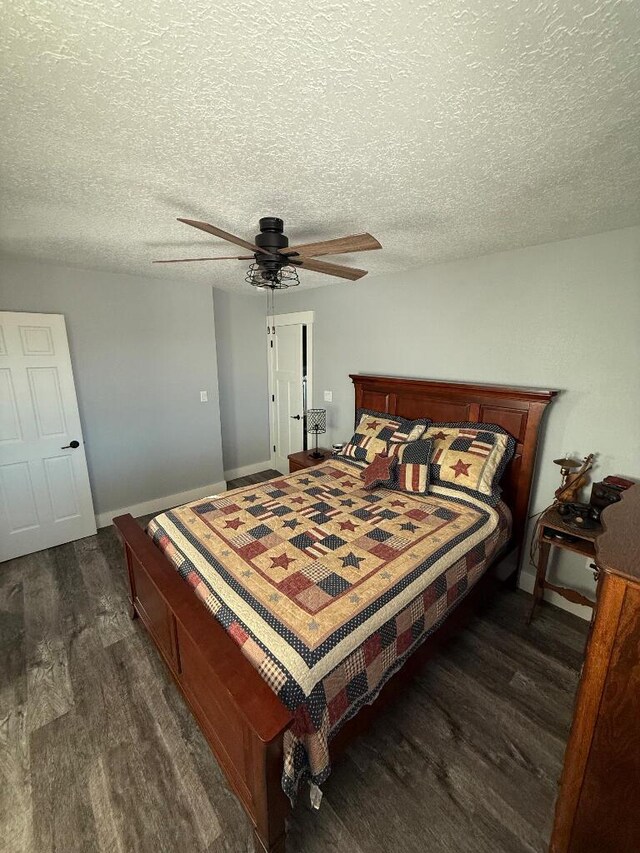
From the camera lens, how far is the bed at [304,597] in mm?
1173

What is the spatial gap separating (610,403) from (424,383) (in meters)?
1.20

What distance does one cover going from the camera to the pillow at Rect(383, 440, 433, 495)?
2.45m

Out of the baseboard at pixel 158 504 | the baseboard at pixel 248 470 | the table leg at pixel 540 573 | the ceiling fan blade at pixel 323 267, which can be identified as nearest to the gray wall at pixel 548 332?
the table leg at pixel 540 573

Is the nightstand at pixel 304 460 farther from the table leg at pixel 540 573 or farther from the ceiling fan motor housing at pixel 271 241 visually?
the ceiling fan motor housing at pixel 271 241

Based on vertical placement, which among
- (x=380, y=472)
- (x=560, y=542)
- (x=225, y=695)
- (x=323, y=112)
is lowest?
(x=225, y=695)

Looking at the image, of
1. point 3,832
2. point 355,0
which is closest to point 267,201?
point 355,0

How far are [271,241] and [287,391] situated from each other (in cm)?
274

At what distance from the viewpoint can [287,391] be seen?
4.39 m

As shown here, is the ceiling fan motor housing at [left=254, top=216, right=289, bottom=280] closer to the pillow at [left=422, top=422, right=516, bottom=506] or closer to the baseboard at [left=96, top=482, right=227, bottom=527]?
the pillow at [left=422, top=422, right=516, bottom=506]

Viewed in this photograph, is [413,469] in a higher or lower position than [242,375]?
lower

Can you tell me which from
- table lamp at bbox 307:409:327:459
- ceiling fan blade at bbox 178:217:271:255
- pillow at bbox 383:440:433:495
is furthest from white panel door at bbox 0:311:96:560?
pillow at bbox 383:440:433:495

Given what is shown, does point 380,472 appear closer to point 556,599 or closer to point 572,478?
point 572,478

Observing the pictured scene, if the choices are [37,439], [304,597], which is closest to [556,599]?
[304,597]

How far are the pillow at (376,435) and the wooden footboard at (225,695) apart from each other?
1675 mm
